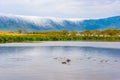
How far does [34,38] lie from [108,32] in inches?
2139

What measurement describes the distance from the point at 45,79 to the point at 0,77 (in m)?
2.59

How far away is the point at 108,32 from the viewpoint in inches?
5276

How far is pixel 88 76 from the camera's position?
64.3 ft

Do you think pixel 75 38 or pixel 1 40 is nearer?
pixel 1 40

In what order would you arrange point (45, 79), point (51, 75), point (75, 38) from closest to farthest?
point (45, 79) < point (51, 75) < point (75, 38)

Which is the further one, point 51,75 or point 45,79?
point 51,75

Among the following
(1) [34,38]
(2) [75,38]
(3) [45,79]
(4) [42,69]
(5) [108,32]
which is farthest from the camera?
(5) [108,32]

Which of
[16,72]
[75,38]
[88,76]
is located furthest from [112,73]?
[75,38]

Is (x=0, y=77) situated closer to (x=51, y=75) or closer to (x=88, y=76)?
(x=51, y=75)

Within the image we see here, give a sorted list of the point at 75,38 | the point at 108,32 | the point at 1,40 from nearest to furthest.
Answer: the point at 1,40
the point at 75,38
the point at 108,32

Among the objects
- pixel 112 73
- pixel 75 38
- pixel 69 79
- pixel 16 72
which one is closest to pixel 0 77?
pixel 16 72

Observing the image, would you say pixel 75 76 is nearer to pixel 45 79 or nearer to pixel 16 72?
pixel 45 79

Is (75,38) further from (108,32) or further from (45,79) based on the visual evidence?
(45,79)

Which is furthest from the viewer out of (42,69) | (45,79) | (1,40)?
(1,40)
